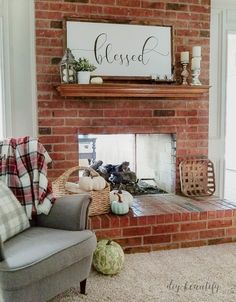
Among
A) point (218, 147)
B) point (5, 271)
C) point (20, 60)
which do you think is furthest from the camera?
point (218, 147)

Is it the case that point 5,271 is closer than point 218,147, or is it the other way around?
point 5,271

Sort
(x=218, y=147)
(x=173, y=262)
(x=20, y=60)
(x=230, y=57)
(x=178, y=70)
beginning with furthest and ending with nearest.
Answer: (x=230, y=57) < (x=218, y=147) < (x=178, y=70) < (x=20, y=60) < (x=173, y=262)

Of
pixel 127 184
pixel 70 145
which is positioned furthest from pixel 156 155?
pixel 70 145

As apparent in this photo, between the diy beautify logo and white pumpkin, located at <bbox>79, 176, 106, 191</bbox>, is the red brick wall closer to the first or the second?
white pumpkin, located at <bbox>79, 176, 106, 191</bbox>

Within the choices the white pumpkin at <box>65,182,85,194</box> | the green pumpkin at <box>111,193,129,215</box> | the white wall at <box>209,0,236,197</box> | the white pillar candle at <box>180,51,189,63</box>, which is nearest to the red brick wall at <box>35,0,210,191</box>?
the white pillar candle at <box>180,51,189,63</box>

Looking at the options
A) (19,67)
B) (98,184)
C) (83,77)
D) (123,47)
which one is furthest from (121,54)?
(98,184)

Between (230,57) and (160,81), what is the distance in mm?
2831

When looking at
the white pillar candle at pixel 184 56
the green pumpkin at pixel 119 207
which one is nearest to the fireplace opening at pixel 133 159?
the green pumpkin at pixel 119 207

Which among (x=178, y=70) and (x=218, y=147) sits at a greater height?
(x=178, y=70)

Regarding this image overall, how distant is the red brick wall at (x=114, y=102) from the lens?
3.29m

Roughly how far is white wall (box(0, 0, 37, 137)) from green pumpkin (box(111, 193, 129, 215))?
1055mm

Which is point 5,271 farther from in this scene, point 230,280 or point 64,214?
point 230,280

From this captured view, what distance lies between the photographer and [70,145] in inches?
134

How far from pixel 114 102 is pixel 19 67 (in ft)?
3.18
